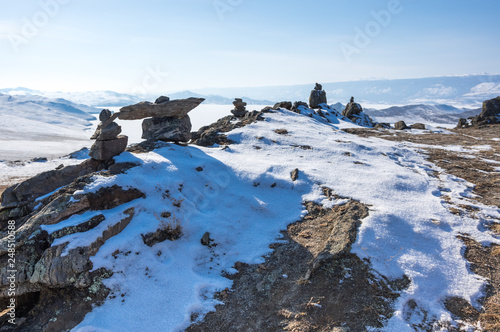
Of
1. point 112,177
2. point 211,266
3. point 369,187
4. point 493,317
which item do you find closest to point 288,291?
point 211,266

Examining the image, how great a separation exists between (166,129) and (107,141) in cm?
397

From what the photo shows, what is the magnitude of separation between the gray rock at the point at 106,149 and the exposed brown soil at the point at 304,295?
25.3ft

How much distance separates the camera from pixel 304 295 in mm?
6613

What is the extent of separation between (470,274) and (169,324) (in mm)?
7725

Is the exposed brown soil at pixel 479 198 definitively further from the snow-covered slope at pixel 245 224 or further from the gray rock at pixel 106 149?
the gray rock at pixel 106 149

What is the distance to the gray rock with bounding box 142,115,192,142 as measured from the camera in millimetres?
14912

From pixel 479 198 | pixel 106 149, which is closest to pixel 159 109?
pixel 106 149

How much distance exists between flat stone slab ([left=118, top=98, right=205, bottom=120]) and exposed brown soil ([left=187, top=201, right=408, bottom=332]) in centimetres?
1007

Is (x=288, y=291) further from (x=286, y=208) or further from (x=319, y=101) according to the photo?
(x=319, y=101)

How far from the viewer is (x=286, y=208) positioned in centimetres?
1066

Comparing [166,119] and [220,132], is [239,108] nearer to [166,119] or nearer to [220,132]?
[220,132]

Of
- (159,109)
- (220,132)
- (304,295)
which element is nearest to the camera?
(304,295)

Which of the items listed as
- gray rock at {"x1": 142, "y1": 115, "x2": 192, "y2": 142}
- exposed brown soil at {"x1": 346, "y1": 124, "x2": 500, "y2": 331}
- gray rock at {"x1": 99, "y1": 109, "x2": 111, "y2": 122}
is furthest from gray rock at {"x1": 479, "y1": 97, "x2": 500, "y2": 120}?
gray rock at {"x1": 99, "y1": 109, "x2": 111, "y2": 122}

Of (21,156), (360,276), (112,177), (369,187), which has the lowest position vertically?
(21,156)
